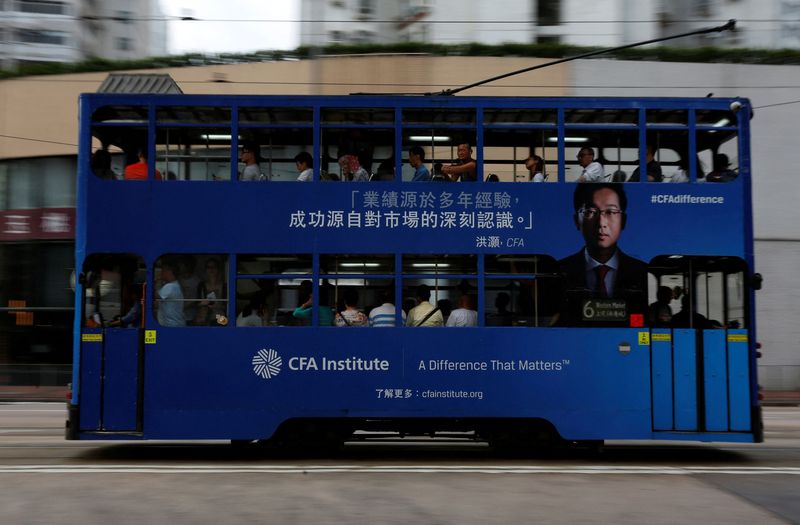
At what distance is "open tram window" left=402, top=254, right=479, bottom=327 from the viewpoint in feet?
30.2

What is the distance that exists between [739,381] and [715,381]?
263 millimetres

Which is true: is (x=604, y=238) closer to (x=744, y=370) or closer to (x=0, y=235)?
(x=744, y=370)

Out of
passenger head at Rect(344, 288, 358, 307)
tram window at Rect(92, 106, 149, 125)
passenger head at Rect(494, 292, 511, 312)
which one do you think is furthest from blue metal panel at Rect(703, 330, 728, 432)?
tram window at Rect(92, 106, 149, 125)

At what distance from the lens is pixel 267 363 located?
9109 mm

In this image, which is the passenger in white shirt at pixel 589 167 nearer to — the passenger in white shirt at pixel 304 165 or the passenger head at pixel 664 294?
the passenger head at pixel 664 294

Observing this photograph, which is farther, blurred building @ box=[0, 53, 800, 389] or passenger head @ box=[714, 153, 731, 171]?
blurred building @ box=[0, 53, 800, 389]

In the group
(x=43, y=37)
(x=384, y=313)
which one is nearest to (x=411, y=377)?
(x=384, y=313)

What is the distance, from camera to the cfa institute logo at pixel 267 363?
909 cm

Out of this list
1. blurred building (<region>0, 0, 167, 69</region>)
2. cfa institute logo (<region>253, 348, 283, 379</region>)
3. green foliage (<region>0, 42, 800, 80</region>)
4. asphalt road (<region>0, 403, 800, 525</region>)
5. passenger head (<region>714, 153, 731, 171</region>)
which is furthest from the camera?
blurred building (<region>0, 0, 167, 69</region>)

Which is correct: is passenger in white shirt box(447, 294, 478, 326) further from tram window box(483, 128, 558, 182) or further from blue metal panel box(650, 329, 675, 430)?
blue metal panel box(650, 329, 675, 430)

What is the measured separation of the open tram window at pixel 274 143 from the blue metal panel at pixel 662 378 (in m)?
4.20

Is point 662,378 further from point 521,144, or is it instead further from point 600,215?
point 521,144

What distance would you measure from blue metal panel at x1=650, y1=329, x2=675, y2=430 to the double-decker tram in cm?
2

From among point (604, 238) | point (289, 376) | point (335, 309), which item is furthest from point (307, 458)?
point (604, 238)
